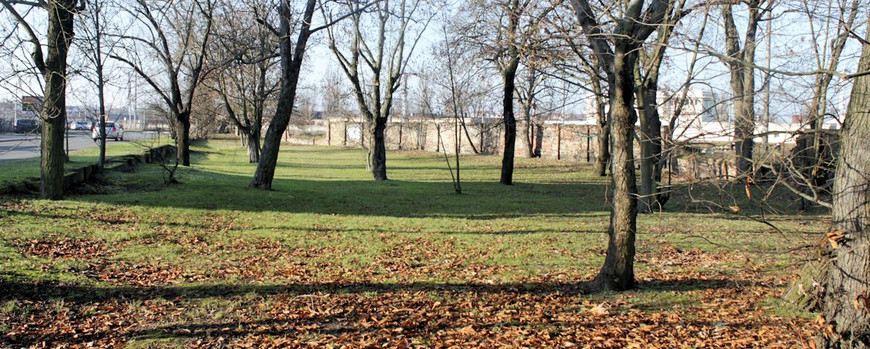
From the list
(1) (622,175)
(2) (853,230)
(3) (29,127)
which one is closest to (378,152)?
(1) (622,175)

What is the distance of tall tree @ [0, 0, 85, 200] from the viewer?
990 cm

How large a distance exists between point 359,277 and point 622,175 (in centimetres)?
332

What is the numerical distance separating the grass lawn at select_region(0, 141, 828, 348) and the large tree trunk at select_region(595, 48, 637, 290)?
1.12 feet

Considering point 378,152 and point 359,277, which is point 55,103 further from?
point 378,152

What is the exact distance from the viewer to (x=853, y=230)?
441cm

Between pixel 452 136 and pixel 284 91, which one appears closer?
pixel 284 91

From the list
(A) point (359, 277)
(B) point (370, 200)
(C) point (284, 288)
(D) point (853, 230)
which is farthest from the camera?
(B) point (370, 200)

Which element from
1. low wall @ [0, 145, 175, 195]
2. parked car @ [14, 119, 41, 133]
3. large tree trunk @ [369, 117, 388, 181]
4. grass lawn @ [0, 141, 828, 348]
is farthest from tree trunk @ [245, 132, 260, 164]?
grass lawn @ [0, 141, 828, 348]

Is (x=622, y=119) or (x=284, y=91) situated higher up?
(x=284, y=91)

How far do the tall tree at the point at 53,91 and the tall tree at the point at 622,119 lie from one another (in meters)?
8.21

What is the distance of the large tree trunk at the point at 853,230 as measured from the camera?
4.38m

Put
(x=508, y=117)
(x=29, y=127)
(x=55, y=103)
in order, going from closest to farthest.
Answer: (x=55, y=103) < (x=508, y=117) < (x=29, y=127)

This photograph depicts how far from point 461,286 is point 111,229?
557 centimetres

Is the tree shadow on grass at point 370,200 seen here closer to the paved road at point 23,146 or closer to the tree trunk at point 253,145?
the paved road at point 23,146
